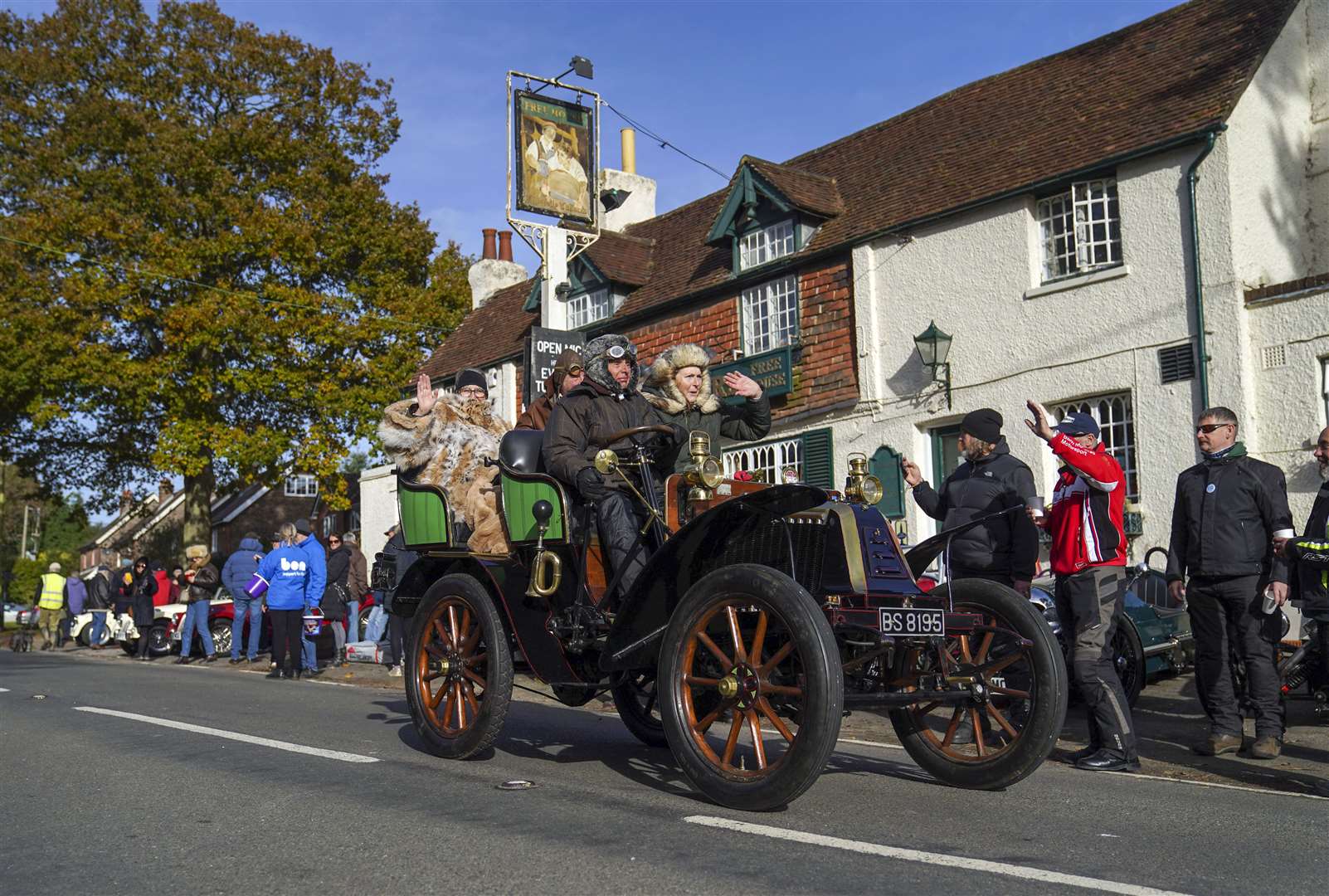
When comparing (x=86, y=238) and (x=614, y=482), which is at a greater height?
(x=86, y=238)

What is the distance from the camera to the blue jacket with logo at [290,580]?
14141 millimetres

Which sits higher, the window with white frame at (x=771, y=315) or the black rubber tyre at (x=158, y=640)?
the window with white frame at (x=771, y=315)

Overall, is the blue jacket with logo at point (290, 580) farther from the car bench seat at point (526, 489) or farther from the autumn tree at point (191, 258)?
the autumn tree at point (191, 258)

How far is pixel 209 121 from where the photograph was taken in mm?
31516

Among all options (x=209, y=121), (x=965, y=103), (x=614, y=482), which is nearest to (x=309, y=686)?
(x=614, y=482)

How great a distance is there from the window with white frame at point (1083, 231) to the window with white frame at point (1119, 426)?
1.61 m

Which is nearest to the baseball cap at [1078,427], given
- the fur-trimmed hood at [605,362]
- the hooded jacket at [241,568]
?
the fur-trimmed hood at [605,362]

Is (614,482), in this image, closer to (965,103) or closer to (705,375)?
(705,375)

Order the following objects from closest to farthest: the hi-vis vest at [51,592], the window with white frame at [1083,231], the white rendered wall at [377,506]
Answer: the window with white frame at [1083,231] < the hi-vis vest at [51,592] < the white rendered wall at [377,506]

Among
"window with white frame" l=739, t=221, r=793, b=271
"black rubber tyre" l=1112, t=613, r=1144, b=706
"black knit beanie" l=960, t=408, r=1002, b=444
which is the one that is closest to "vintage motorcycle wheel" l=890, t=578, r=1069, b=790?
"black knit beanie" l=960, t=408, r=1002, b=444

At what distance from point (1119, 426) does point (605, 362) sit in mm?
10702

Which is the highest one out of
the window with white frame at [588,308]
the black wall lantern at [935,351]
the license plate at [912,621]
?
the window with white frame at [588,308]

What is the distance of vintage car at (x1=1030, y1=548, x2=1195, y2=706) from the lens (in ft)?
32.6

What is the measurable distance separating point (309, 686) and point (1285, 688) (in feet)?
28.7
